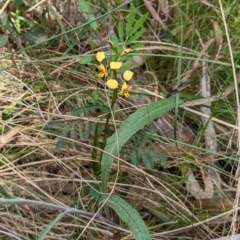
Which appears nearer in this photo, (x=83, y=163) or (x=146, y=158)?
(x=146, y=158)

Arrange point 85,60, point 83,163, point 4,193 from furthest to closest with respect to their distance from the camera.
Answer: point 83,163
point 85,60
point 4,193

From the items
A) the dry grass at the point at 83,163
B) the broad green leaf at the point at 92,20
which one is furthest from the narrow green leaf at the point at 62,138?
the broad green leaf at the point at 92,20

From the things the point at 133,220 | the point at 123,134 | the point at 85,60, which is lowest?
the point at 133,220

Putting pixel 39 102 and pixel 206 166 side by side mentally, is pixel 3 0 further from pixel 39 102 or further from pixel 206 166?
pixel 206 166

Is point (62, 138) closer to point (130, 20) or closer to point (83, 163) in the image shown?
point (83, 163)

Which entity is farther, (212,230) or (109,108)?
(212,230)

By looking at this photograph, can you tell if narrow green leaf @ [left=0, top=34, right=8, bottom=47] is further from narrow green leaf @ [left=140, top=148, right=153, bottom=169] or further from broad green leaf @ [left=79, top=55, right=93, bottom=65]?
narrow green leaf @ [left=140, top=148, right=153, bottom=169]

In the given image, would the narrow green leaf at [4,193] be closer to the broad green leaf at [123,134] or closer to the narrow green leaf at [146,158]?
the broad green leaf at [123,134]

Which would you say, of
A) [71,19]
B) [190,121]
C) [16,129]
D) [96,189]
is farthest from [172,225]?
[71,19]

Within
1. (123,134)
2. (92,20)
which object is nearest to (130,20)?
(92,20)
